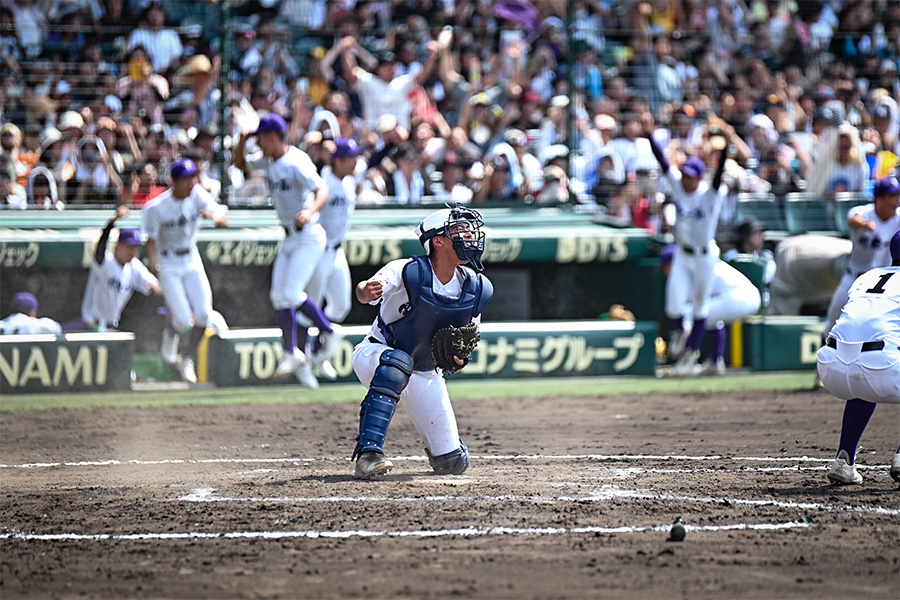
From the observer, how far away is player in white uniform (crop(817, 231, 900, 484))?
19.1ft

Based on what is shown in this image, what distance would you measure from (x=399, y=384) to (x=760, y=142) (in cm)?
1046

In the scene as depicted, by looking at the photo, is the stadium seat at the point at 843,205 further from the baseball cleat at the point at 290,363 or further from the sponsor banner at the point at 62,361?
the sponsor banner at the point at 62,361

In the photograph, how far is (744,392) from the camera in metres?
11.5

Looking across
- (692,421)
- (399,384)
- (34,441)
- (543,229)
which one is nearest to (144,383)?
(34,441)

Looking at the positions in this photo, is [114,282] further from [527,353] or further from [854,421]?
[854,421]

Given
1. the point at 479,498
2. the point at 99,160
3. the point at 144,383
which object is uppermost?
the point at 99,160

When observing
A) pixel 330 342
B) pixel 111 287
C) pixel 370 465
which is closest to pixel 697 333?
pixel 330 342

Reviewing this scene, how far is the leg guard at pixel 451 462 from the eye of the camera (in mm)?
6461

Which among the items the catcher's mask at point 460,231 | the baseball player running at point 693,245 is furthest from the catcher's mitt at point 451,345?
the baseball player running at point 693,245

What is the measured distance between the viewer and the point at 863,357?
586 cm

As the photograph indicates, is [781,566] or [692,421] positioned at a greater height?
[781,566]

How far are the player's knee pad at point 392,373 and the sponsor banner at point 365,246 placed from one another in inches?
262

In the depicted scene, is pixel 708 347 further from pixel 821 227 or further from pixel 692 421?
pixel 692 421

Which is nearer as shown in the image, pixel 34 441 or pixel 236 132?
pixel 34 441
